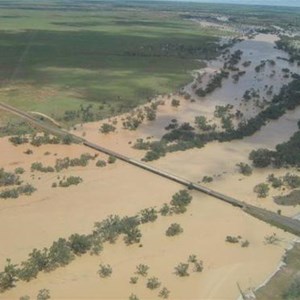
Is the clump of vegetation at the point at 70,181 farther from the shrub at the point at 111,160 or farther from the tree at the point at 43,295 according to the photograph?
the tree at the point at 43,295

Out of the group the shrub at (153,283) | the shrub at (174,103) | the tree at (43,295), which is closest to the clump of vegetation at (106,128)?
the shrub at (174,103)

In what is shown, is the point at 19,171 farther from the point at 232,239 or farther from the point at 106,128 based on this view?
the point at 232,239

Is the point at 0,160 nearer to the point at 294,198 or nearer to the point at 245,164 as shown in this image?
the point at 245,164

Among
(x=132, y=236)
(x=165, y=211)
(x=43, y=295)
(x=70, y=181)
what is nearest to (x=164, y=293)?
(x=43, y=295)

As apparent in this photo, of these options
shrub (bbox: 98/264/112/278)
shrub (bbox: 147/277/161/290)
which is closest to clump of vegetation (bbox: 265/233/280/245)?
shrub (bbox: 147/277/161/290)

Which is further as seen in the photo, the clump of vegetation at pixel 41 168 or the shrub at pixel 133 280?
the clump of vegetation at pixel 41 168

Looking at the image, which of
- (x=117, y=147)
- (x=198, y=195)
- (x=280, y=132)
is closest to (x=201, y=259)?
(x=198, y=195)
